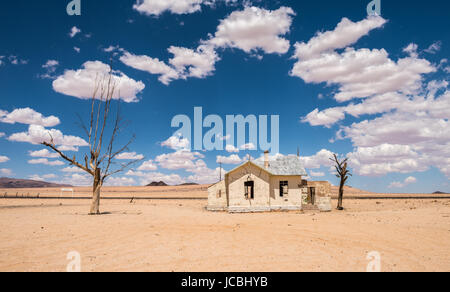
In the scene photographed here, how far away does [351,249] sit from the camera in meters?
9.80

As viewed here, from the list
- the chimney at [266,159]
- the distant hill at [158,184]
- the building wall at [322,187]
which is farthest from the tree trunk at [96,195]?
the distant hill at [158,184]

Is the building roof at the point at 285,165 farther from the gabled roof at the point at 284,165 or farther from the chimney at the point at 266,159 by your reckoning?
the chimney at the point at 266,159

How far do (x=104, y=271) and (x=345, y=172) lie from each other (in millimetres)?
29429

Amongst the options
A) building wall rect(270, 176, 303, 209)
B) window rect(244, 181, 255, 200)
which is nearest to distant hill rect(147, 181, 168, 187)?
window rect(244, 181, 255, 200)

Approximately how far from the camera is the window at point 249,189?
89.4 feet

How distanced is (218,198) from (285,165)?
7.93m

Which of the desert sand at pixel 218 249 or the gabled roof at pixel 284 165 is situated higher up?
the gabled roof at pixel 284 165

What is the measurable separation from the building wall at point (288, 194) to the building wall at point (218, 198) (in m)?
4.92

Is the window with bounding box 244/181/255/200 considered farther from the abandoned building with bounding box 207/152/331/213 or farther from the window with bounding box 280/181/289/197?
the window with bounding box 280/181/289/197

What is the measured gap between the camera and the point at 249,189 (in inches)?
1075

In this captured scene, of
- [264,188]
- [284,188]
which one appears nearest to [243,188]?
[264,188]

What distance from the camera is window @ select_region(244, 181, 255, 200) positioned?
27.2 m
